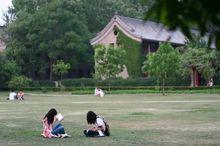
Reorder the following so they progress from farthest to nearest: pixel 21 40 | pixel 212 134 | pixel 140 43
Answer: pixel 21 40 → pixel 140 43 → pixel 212 134

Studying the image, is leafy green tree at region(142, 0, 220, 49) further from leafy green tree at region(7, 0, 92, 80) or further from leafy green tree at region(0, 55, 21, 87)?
leafy green tree at region(7, 0, 92, 80)

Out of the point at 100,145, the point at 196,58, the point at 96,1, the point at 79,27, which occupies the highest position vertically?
the point at 96,1

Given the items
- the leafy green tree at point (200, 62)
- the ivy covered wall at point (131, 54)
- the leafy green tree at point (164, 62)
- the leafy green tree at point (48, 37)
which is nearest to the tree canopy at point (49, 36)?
the leafy green tree at point (48, 37)

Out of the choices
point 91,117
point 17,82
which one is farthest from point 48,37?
point 91,117

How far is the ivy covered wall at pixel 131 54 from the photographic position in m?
58.1

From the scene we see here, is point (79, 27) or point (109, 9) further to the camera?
point (109, 9)

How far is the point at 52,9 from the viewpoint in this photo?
2372 inches

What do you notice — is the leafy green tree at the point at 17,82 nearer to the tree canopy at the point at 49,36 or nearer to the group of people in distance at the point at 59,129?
the tree canopy at the point at 49,36

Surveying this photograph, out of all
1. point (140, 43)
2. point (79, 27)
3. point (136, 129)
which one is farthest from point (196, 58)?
point (136, 129)

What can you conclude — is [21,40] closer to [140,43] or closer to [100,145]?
[140,43]

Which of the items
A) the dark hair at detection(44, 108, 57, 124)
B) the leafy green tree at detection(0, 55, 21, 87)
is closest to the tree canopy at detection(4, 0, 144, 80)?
the leafy green tree at detection(0, 55, 21, 87)

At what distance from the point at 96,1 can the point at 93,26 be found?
3579 millimetres

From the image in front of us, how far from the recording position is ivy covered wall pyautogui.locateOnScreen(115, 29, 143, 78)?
5809 cm

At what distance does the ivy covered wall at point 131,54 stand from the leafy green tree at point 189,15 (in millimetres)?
55477
